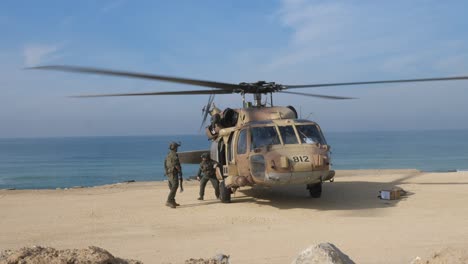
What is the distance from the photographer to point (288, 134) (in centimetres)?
1045

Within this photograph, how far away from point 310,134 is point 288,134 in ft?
1.79

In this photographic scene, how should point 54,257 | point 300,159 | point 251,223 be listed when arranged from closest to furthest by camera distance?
point 54,257 < point 251,223 < point 300,159

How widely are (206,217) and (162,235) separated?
6.04 feet

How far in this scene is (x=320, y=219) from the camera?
29.9 ft

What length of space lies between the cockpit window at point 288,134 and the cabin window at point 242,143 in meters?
0.84

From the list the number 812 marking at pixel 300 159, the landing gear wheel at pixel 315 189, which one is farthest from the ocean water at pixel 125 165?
the number 812 marking at pixel 300 159

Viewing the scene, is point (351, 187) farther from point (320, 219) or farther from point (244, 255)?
point (244, 255)

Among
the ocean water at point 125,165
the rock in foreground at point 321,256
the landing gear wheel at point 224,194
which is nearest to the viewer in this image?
the rock in foreground at point 321,256

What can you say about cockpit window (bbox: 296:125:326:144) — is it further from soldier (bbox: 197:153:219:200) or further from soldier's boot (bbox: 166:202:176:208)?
soldier's boot (bbox: 166:202:176:208)

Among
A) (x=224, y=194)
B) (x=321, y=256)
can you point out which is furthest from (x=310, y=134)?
(x=321, y=256)

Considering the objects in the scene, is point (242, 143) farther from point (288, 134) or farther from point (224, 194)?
point (224, 194)

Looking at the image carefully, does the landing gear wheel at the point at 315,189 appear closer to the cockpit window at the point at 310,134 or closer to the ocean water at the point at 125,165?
the cockpit window at the point at 310,134

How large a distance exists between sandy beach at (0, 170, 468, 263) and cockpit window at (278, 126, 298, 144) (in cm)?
148

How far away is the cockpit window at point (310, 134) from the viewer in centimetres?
1045
